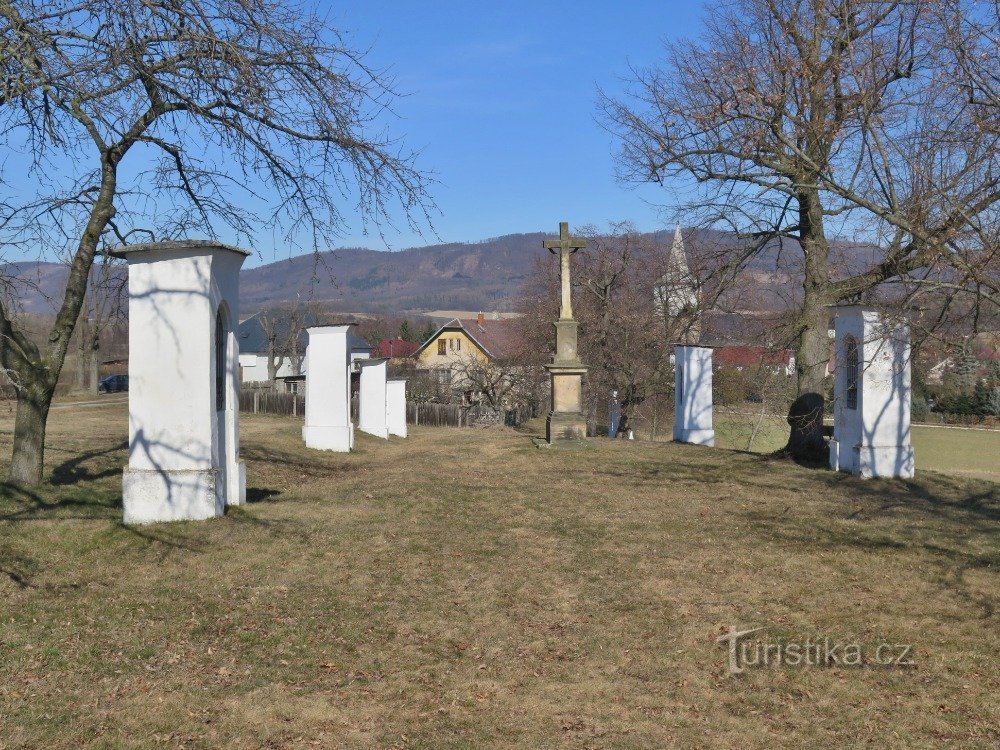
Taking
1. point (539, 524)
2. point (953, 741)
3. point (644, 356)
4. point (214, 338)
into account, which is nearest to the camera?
point (953, 741)

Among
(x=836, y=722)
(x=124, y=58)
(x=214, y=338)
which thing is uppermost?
(x=124, y=58)

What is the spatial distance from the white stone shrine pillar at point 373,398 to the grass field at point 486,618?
1251 centimetres

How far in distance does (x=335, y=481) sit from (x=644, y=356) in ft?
75.8

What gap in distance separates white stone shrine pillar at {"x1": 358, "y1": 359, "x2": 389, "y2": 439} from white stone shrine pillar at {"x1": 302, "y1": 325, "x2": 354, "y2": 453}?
4.21 metres

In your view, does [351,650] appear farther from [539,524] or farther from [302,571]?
[539,524]

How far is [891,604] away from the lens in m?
7.34

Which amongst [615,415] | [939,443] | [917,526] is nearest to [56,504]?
[917,526]

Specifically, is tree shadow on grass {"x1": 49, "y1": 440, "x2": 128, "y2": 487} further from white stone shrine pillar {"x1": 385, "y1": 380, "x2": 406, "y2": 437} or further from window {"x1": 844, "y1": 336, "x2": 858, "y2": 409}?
white stone shrine pillar {"x1": 385, "y1": 380, "x2": 406, "y2": 437}

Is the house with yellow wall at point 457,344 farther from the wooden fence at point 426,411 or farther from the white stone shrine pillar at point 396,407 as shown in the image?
the white stone shrine pillar at point 396,407

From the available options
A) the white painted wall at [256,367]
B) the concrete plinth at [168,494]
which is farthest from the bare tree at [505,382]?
the concrete plinth at [168,494]

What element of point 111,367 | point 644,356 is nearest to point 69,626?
point 644,356

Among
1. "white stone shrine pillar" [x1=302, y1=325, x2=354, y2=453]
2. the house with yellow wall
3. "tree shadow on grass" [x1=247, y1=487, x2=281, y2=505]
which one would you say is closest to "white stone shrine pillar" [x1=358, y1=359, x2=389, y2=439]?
"white stone shrine pillar" [x1=302, y1=325, x2=354, y2=453]

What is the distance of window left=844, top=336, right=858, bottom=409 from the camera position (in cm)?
1429

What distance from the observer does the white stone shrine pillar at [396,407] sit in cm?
2620
